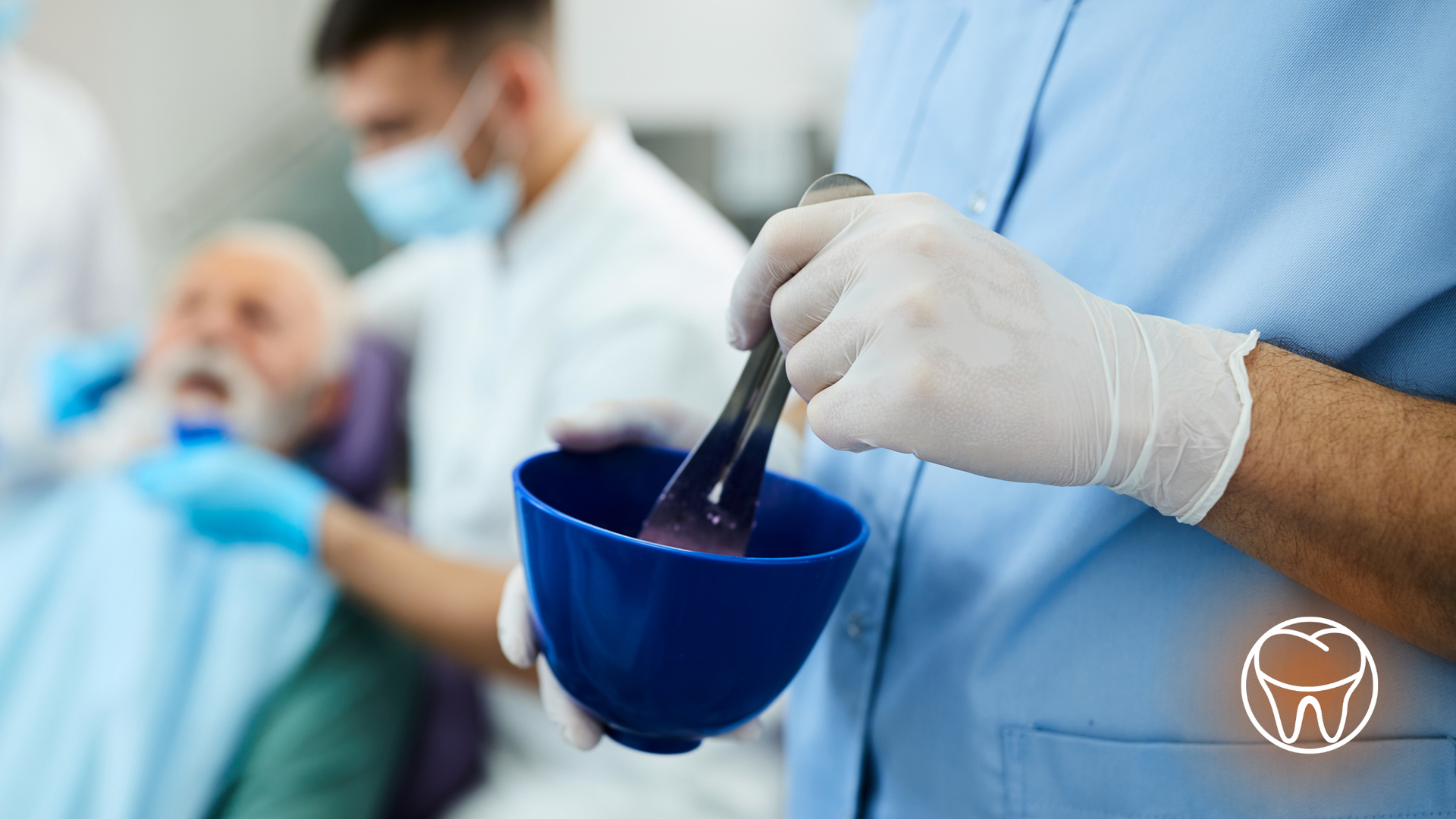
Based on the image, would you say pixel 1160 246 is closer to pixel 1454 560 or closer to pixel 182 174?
pixel 1454 560

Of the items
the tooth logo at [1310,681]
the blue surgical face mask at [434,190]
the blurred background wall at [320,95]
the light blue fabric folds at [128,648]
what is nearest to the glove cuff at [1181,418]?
the tooth logo at [1310,681]

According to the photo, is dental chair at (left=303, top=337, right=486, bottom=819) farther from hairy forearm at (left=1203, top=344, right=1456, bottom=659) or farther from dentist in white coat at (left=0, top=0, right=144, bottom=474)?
hairy forearm at (left=1203, top=344, right=1456, bottom=659)

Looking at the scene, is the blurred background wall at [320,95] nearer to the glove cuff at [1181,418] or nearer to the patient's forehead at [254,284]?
the patient's forehead at [254,284]

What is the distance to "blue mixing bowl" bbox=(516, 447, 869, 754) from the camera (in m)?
0.44

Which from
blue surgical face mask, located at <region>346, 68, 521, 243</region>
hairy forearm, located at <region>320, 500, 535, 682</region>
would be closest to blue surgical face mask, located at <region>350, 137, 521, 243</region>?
blue surgical face mask, located at <region>346, 68, 521, 243</region>

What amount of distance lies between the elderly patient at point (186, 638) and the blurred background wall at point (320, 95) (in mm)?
1293

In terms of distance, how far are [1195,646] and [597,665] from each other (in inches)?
14.4

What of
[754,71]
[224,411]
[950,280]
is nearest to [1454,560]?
[950,280]

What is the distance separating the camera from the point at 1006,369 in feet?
1.47

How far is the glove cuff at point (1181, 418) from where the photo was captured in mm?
450

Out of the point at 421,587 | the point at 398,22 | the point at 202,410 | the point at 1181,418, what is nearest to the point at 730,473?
the point at 1181,418

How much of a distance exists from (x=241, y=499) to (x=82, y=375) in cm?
66

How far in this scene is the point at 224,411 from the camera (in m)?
1.61

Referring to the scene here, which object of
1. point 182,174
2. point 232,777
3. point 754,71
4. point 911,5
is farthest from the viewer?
point 754,71
